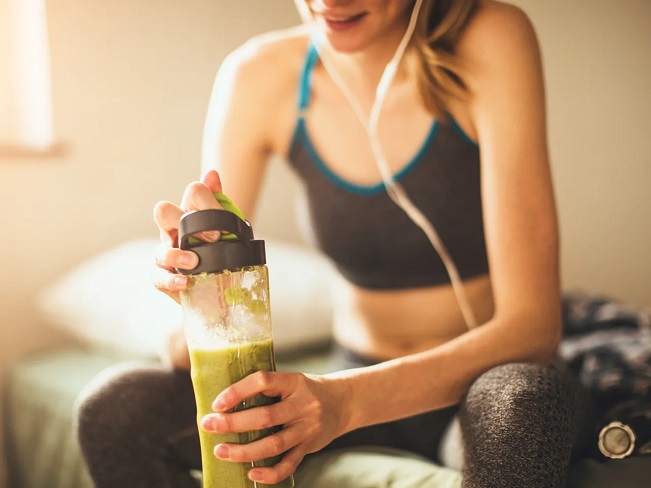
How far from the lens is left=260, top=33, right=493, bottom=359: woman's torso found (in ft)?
2.99

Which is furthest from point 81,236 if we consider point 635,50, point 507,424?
point 635,50

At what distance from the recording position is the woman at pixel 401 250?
1.86ft

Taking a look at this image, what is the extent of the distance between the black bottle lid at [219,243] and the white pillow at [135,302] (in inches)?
29.6

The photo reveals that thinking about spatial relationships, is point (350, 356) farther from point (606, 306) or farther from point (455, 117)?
point (606, 306)

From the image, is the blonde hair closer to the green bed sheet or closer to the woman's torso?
the woman's torso

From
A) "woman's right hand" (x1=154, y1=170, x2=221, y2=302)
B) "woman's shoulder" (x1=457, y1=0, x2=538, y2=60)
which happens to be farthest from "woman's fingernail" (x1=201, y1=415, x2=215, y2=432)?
"woman's shoulder" (x1=457, y1=0, x2=538, y2=60)

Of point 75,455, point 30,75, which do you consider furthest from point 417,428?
point 30,75

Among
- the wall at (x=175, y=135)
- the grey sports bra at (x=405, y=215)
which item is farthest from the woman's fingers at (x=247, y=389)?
the wall at (x=175, y=135)

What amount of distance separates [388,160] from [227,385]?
18.8 inches

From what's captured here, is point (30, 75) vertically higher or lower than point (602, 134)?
higher

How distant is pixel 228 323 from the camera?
0.54 m

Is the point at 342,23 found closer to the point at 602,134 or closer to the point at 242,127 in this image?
the point at 242,127

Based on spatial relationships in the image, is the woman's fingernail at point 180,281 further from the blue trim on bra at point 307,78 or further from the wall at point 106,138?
the wall at point 106,138

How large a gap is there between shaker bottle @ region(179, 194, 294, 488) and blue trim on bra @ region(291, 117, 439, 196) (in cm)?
38
